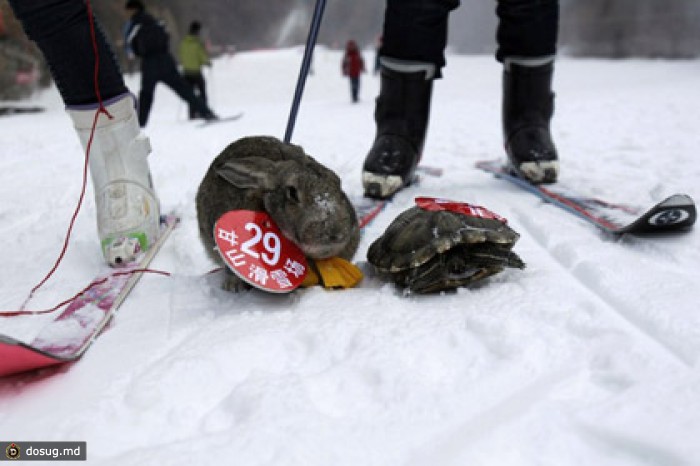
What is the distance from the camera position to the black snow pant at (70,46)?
1.99 m

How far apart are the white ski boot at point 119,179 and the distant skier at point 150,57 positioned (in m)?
6.48

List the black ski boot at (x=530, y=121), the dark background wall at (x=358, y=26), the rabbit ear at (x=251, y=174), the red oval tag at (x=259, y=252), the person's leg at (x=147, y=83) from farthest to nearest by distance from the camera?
the dark background wall at (x=358, y=26), the person's leg at (x=147, y=83), the black ski boot at (x=530, y=121), the rabbit ear at (x=251, y=174), the red oval tag at (x=259, y=252)

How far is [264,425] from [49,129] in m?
8.10

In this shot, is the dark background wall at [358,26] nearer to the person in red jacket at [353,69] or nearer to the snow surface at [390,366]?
the person in red jacket at [353,69]

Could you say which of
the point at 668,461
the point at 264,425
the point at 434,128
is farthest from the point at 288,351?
the point at 434,128

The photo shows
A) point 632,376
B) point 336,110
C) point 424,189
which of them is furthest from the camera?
point 336,110

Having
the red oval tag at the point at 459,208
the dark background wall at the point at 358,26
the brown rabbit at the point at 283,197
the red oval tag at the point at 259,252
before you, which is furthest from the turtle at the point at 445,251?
the dark background wall at the point at 358,26

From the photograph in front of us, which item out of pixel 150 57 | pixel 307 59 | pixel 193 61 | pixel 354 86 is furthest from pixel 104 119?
pixel 354 86

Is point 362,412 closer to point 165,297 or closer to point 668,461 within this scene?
point 668,461

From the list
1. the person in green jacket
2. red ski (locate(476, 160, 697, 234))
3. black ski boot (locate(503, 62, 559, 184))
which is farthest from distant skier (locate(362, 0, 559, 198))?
the person in green jacket

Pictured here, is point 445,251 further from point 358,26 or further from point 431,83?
point 358,26

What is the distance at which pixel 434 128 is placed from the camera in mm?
6172

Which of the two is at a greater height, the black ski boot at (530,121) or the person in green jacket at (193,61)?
the black ski boot at (530,121)

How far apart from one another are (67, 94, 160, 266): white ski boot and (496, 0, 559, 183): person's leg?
195cm
